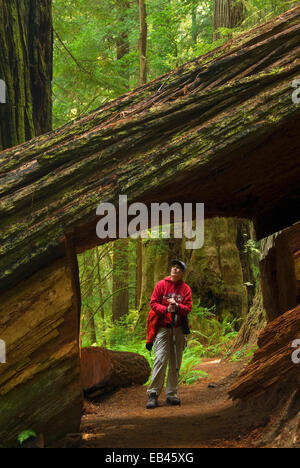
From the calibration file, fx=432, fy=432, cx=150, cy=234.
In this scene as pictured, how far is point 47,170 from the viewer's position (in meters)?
4.43

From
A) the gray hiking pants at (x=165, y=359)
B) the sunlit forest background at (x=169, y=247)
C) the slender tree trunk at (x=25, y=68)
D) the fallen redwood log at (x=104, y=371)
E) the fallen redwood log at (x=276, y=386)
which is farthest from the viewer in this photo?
the sunlit forest background at (x=169, y=247)

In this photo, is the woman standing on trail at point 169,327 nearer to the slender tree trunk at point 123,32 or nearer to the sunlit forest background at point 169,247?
the sunlit forest background at point 169,247

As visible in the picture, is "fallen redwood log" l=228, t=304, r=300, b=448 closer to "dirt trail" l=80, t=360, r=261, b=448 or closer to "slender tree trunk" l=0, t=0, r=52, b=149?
"dirt trail" l=80, t=360, r=261, b=448

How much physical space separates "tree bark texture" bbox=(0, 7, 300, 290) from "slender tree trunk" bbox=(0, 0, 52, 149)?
4.63 feet

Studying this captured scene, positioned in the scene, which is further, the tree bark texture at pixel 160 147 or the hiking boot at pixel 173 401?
the hiking boot at pixel 173 401

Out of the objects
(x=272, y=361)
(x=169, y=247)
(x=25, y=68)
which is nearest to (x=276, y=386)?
(x=272, y=361)

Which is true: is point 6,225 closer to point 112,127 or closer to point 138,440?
point 112,127

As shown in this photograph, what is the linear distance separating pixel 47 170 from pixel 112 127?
31.5 inches

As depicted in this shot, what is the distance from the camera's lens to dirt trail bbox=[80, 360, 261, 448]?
157 inches

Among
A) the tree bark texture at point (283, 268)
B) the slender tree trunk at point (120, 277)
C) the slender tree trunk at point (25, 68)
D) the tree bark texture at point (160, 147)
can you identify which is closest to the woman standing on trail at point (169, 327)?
the tree bark texture at point (283, 268)

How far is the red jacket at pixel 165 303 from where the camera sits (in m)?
6.50

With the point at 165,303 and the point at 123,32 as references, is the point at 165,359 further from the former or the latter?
the point at 123,32

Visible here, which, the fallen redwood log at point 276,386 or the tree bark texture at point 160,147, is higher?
the tree bark texture at point 160,147

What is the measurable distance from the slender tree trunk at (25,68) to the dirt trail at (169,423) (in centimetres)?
385
